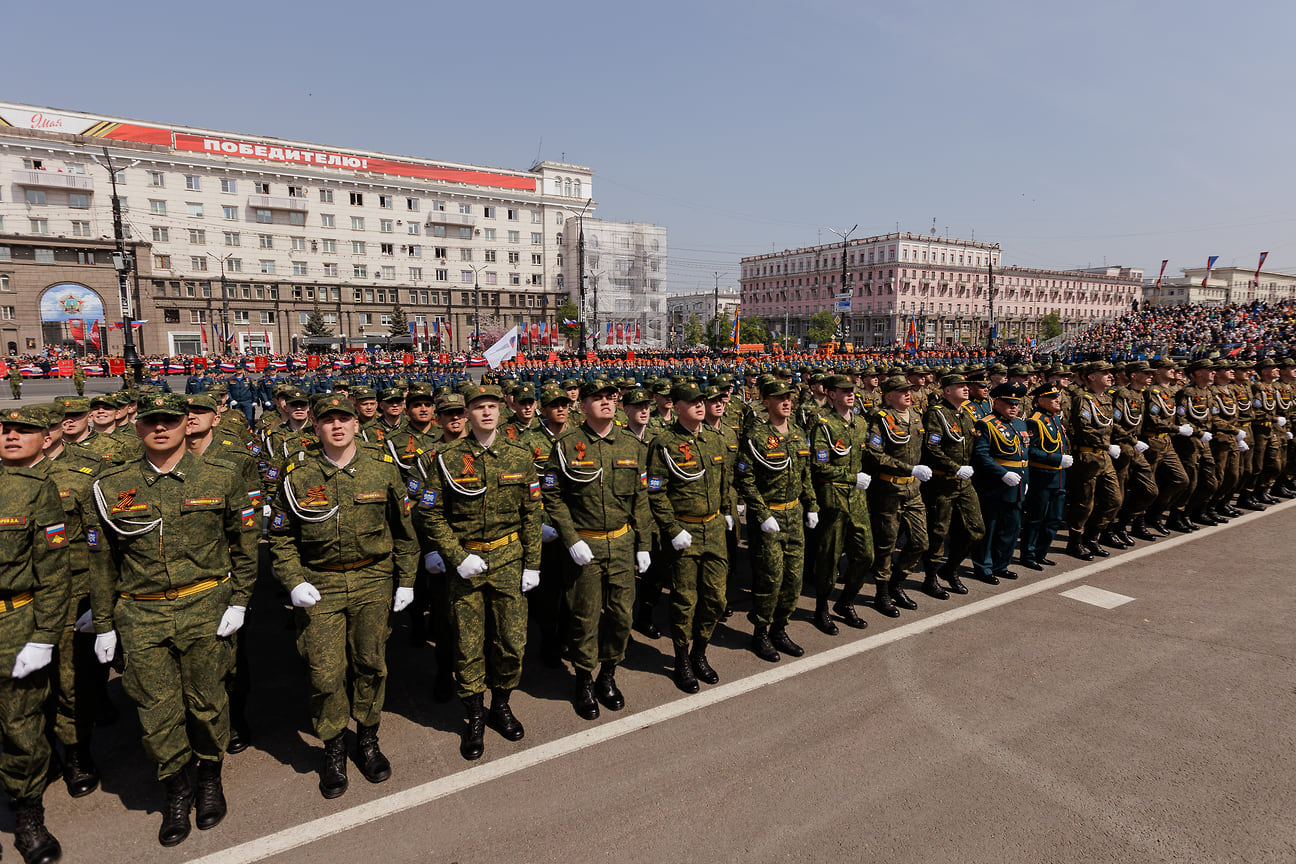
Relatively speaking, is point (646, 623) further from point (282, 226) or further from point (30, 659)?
point (282, 226)

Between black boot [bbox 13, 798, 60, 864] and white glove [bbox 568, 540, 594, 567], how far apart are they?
307cm

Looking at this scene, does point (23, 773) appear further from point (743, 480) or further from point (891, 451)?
point (891, 451)

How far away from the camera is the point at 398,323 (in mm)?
65812

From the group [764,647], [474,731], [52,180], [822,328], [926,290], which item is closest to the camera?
[474,731]

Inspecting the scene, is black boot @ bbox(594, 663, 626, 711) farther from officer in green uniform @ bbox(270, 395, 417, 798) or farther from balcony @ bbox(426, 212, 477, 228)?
balcony @ bbox(426, 212, 477, 228)

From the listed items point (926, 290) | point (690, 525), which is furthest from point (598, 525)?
point (926, 290)

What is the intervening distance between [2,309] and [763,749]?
70578 millimetres

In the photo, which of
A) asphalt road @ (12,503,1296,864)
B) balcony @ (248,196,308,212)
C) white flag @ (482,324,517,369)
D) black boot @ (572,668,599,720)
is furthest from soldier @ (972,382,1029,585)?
balcony @ (248,196,308,212)

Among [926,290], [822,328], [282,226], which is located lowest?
[822,328]

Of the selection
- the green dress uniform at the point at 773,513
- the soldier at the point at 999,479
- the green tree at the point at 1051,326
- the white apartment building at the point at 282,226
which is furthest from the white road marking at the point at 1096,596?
the green tree at the point at 1051,326

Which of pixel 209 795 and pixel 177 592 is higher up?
pixel 177 592

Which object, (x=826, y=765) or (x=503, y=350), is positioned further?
(x=503, y=350)

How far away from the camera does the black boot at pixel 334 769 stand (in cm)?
393

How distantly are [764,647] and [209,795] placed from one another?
391cm
